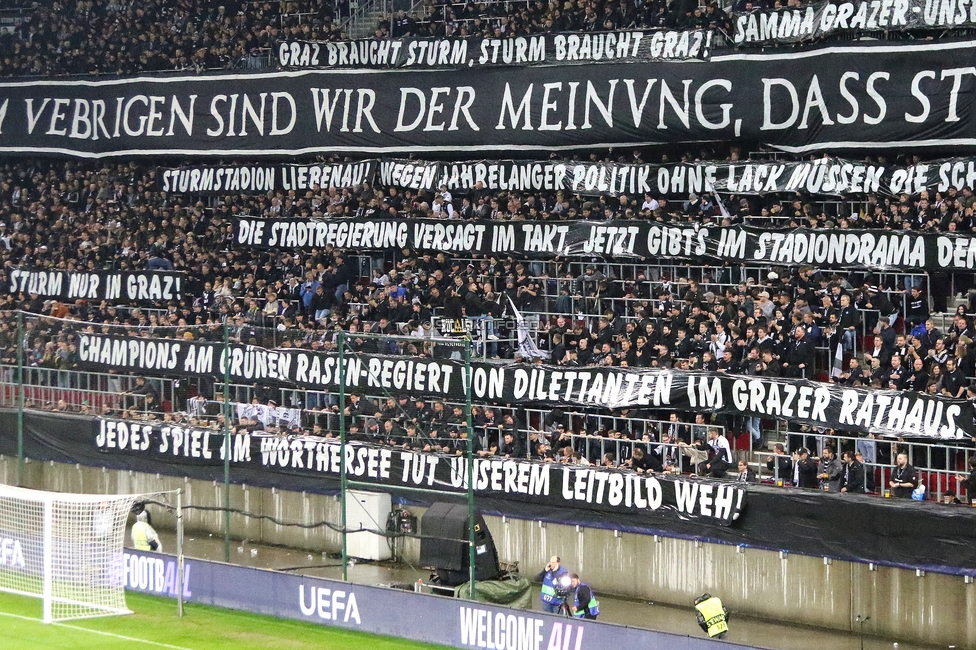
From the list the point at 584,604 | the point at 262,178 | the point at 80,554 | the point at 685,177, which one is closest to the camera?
the point at 584,604

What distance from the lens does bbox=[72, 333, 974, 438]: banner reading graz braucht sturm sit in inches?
888

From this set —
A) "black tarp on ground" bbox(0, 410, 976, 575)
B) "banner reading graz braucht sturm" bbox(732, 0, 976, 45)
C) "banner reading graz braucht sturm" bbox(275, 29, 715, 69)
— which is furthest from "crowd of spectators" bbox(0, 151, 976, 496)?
"banner reading graz braucht sturm" bbox(732, 0, 976, 45)

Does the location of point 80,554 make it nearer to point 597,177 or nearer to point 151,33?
point 597,177

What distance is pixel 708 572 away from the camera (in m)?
24.8

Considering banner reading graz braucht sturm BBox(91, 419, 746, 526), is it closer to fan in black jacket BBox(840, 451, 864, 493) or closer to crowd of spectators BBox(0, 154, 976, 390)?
fan in black jacket BBox(840, 451, 864, 493)

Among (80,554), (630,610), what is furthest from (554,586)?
(80,554)

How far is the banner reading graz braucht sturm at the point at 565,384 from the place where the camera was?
22562 millimetres

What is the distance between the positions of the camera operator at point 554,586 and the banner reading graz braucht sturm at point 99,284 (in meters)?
14.0

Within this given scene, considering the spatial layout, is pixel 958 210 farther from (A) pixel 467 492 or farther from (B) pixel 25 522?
(B) pixel 25 522

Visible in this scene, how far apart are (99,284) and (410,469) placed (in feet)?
48.6

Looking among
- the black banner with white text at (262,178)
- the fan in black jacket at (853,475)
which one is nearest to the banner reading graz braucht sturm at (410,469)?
the fan in black jacket at (853,475)

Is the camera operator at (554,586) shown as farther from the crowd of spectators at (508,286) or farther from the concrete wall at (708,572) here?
the crowd of spectators at (508,286)

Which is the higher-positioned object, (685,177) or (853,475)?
(685,177)

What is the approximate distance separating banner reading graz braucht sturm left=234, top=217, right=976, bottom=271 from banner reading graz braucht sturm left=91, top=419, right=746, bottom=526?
14.1 ft
